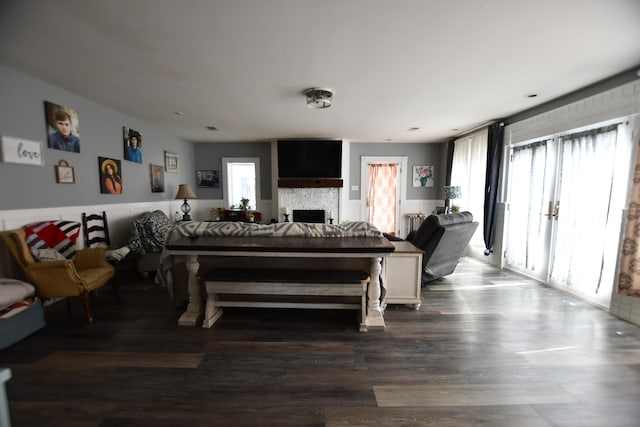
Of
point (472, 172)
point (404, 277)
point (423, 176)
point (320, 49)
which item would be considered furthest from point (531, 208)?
point (320, 49)

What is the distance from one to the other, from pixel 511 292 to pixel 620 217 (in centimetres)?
131

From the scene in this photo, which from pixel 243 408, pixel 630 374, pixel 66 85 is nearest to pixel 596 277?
pixel 630 374

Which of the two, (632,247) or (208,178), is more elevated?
(208,178)

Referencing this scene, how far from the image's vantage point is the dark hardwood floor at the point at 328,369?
1.38 m

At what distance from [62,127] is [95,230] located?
1.30 m

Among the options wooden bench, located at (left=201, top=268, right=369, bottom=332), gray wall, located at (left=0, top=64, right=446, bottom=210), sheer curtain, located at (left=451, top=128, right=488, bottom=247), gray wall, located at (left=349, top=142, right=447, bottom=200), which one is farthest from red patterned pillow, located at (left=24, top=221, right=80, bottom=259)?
sheer curtain, located at (left=451, top=128, right=488, bottom=247)

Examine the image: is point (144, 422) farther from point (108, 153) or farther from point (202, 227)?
point (108, 153)

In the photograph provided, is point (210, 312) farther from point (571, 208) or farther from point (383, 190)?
point (383, 190)

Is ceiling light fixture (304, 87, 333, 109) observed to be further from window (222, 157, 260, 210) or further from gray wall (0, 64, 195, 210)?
window (222, 157, 260, 210)

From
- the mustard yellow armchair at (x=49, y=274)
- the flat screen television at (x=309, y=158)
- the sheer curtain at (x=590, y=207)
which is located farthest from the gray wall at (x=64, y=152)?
the sheer curtain at (x=590, y=207)

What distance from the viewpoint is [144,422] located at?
1.32 metres

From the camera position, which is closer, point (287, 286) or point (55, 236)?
point (287, 286)

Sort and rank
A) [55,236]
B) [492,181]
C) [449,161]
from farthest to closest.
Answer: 1. [449,161]
2. [492,181]
3. [55,236]

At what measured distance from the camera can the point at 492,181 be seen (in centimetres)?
412
